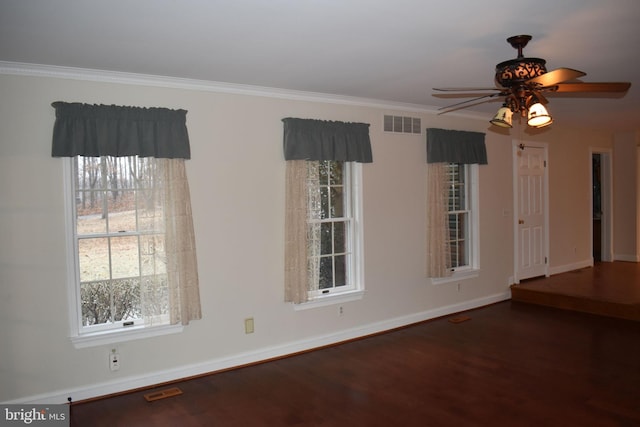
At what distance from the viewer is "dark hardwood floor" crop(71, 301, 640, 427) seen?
3.35 meters

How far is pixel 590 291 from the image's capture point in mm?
6316

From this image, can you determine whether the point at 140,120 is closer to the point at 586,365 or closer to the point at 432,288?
the point at 432,288

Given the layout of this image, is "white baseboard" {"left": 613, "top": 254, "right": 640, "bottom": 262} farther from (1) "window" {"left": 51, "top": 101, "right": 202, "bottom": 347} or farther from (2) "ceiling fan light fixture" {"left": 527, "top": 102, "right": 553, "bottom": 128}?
(1) "window" {"left": 51, "top": 101, "right": 202, "bottom": 347}

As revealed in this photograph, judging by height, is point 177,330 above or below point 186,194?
below

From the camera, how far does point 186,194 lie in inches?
159

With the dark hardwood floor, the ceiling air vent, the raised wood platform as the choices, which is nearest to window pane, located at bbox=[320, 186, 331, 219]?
the ceiling air vent

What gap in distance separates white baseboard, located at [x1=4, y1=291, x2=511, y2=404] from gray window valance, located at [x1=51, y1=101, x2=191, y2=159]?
1.83 m

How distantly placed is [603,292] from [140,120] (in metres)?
5.99

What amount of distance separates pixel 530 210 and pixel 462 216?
1.55m

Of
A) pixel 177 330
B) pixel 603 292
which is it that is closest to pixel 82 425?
pixel 177 330
